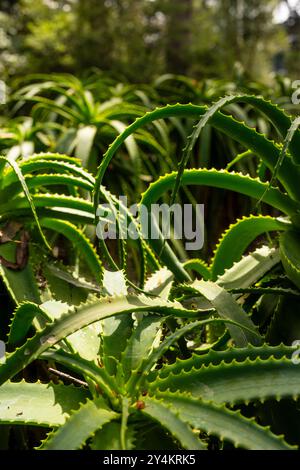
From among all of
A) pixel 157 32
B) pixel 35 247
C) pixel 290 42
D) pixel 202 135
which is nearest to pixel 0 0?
pixel 157 32

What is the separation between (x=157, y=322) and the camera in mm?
837

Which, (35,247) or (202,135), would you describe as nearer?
(35,247)

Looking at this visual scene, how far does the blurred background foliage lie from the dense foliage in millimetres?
4206

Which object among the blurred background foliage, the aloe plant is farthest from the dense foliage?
the blurred background foliage

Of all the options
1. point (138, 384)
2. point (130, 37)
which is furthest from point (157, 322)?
point (130, 37)

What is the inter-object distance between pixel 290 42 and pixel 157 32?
277 inches

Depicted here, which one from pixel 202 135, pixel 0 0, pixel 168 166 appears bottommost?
pixel 168 166

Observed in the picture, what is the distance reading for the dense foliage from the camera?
696mm

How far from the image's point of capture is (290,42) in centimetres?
1491

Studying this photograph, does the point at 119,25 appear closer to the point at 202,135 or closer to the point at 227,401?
the point at 202,135

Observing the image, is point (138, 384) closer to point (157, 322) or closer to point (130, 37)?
point (157, 322)

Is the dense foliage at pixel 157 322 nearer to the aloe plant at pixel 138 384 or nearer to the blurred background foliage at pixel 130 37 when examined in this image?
the aloe plant at pixel 138 384

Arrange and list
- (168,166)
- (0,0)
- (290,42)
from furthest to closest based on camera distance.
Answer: (290,42) → (0,0) → (168,166)

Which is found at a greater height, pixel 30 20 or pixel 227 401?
pixel 30 20
